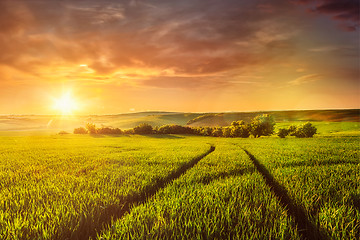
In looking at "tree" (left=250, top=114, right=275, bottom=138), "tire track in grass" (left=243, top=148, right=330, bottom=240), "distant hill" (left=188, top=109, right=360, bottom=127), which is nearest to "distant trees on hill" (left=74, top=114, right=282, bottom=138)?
"tree" (left=250, top=114, right=275, bottom=138)

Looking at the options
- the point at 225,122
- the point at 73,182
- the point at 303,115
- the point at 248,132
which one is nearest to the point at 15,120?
the point at 225,122

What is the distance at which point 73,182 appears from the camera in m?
5.22

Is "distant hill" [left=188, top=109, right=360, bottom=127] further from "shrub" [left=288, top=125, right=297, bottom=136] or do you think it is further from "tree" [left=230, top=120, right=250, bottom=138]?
"shrub" [left=288, top=125, right=297, bottom=136]

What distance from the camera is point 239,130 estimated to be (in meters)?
54.1

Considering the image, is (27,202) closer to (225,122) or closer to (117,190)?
(117,190)

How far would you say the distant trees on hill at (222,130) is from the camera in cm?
4925

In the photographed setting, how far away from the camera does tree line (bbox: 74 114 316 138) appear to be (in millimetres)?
43812

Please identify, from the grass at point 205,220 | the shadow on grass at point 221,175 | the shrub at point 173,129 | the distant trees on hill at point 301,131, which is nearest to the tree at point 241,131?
the distant trees on hill at point 301,131

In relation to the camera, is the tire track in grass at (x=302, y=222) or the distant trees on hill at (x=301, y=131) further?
the distant trees on hill at (x=301, y=131)

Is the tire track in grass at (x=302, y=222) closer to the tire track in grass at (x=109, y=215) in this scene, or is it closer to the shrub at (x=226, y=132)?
the tire track in grass at (x=109, y=215)

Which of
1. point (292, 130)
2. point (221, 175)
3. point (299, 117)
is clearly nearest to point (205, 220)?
point (221, 175)

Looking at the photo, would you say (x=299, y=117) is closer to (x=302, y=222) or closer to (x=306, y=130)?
(x=306, y=130)

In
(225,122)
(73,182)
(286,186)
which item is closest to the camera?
A: (286,186)

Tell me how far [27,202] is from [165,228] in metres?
3.32
